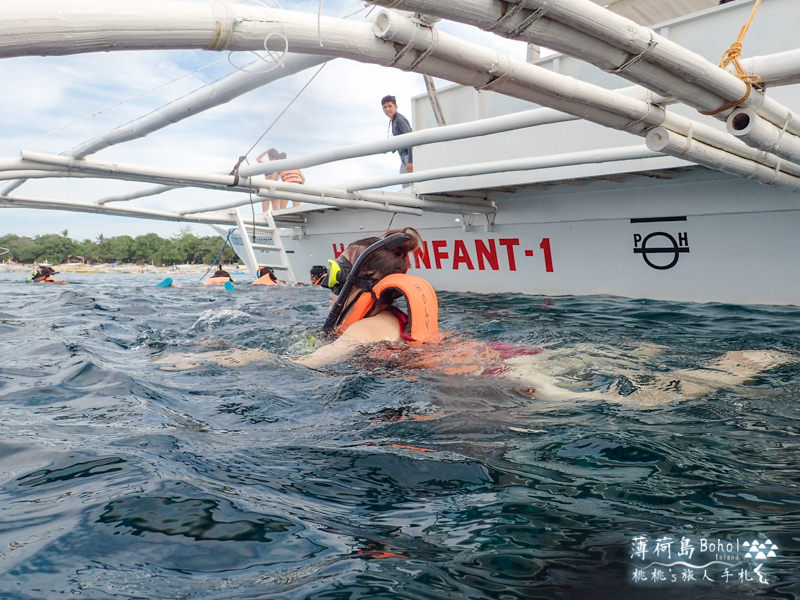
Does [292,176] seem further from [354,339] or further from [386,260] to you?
[354,339]

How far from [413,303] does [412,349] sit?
0.27 metres

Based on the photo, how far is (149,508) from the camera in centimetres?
148

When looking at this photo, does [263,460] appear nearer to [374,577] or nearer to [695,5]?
[374,577]

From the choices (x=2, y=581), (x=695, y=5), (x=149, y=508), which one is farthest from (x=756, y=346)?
(x=695, y=5)

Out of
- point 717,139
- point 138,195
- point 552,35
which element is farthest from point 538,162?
point 138,195

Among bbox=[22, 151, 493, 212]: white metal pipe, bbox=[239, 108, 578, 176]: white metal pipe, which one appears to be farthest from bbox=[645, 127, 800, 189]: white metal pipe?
bbox=[22, 151, 493, 212]: white metal pipe

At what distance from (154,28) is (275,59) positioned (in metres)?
0.53

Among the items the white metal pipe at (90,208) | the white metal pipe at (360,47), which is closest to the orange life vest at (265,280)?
the white metal pipe at (90,208)

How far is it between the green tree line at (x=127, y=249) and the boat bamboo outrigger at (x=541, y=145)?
60471mm

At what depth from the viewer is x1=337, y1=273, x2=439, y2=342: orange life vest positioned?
127 inches

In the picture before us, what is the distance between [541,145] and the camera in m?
7.20

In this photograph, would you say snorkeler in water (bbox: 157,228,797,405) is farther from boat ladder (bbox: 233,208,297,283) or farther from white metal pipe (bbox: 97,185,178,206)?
boat ladder (bbox: 233,208,297,283)

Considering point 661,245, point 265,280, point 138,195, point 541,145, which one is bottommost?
point 265,280

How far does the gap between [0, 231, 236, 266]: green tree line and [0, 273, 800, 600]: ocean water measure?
66.1 metres
